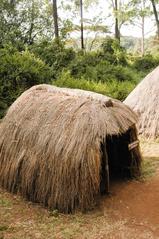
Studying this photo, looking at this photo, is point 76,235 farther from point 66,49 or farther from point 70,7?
point 70,7

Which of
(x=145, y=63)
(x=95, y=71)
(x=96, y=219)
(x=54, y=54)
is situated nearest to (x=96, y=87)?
(x=95, y=71)

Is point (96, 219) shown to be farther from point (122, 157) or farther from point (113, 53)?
point (113, 53)

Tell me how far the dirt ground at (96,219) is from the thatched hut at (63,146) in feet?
0.75

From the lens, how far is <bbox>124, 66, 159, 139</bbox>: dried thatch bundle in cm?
1067

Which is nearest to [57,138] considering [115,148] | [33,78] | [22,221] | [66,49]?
[22,221]

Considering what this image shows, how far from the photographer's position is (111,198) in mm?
6910

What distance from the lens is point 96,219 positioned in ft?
19.9

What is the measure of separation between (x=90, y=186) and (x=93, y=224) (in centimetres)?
64

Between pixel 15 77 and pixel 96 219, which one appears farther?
pixel 15 77

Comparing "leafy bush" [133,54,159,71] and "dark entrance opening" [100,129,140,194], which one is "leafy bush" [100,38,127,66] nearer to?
"leafy bush" [133,54,159,71]

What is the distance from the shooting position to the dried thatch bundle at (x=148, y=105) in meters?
10.7

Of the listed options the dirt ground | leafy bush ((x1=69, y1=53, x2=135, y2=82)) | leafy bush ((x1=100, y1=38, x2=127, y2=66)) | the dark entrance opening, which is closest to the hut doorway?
the dark entrance opening

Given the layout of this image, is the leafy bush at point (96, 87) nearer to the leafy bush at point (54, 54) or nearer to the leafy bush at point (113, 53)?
the leafy bush at point (54, 54)

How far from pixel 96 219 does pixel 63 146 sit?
4.50ft
